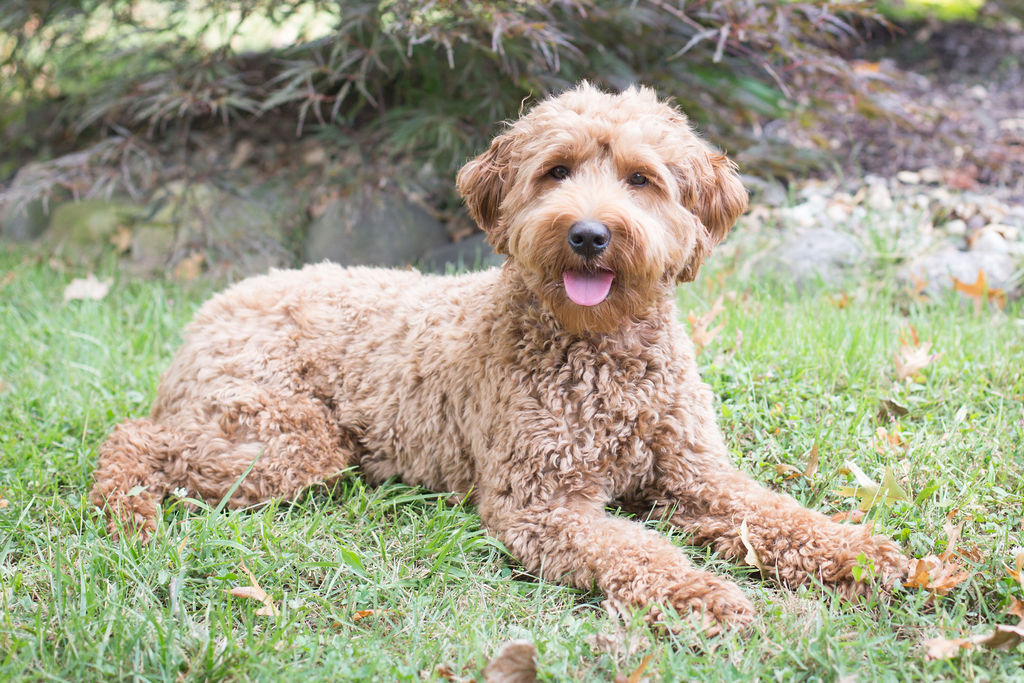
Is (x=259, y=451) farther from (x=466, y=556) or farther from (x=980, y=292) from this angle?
(x=980, y=292)

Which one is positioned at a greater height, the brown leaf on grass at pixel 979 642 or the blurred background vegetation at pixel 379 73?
the blurred background vegetation at pixel 379 73

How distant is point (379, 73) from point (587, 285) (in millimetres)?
3758

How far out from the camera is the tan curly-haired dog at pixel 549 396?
2547 millimetres

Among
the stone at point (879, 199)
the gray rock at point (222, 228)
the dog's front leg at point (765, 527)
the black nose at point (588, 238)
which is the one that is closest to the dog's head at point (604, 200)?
the black nose at point (588, 238)

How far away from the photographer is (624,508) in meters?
3.01

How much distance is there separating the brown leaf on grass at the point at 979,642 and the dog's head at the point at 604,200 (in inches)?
50.3

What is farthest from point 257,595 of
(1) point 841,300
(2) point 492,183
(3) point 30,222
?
(3) point 30,222

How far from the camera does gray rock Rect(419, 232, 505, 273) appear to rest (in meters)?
5.44

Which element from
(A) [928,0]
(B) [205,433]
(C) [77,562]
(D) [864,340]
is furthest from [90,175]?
(A) [928,0]

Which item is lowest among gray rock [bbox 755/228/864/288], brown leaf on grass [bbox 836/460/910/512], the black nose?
brown leaf on grass [bbox 836/460/910/512]

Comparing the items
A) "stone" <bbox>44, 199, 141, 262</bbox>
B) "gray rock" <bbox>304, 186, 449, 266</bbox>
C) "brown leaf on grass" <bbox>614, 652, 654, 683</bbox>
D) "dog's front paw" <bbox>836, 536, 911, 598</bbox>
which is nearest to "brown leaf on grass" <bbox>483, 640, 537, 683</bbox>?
"brown leaf on grass" <bbox>614, 652, 654, 683</bbox>

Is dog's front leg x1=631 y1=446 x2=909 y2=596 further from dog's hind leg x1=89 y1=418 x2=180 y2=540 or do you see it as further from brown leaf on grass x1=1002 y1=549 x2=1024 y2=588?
dog's hind leg x1=89 y1=418 x2=180 y2=540

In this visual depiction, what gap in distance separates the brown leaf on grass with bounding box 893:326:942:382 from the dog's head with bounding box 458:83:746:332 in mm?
1424

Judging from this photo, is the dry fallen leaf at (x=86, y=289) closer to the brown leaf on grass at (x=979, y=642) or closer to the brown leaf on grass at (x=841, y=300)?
the brown leaf on grass at (x=841, y=300)
